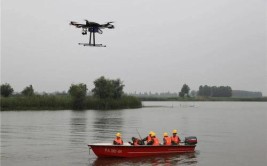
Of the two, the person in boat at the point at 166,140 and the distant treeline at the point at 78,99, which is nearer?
the person in boat at the point at 166,140

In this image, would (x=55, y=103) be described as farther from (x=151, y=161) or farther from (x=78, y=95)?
(x=151, y=161)

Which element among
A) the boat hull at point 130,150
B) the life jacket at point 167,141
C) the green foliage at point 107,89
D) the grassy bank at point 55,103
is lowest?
the boat hull at point 130,150

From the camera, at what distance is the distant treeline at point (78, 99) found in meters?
74.4

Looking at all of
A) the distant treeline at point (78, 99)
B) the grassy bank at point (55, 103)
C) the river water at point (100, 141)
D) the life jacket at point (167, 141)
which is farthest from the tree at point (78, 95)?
the life jacket at point (167, 141)

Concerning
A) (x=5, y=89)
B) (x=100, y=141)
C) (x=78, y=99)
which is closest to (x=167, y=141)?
(x=100, y=141)

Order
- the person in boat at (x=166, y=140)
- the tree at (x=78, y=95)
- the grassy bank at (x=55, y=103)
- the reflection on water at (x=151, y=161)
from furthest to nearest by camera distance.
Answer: the tree at (x=78, y=95), the grassy bank at (x=55, y=103), the person in boat at (x=166, y=140), the reflection on water at (x=151, y=161)

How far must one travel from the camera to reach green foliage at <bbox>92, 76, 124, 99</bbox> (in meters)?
Answer: 84.5

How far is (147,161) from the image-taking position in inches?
939

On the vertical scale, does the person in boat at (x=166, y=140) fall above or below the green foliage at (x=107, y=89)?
below

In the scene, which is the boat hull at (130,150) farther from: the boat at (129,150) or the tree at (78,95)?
the tree at (78,95)

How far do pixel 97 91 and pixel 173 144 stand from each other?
60.1 meters

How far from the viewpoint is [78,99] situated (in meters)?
81.1

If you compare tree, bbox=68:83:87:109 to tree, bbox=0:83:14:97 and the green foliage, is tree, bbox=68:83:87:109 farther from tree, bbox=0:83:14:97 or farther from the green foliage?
tree, bbox=0:83:14:97

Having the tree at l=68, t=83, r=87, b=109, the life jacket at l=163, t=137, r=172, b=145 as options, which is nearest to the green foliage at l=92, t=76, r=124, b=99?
the tree at l=68, t=83, r=87, b=109
